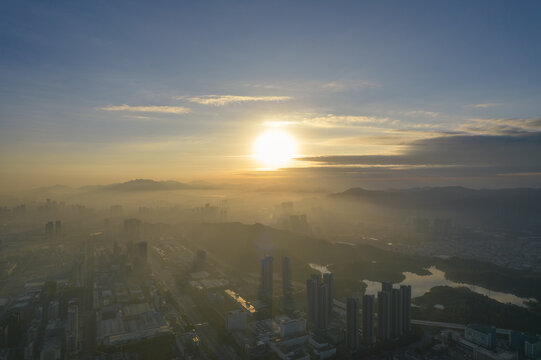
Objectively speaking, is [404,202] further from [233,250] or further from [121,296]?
[121,296]

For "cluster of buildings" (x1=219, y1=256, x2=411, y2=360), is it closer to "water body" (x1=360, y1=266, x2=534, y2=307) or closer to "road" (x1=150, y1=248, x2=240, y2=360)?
"road" (x1=150, y1=248, x2=240, y2=360)

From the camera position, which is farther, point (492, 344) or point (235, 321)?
point (235, 321)

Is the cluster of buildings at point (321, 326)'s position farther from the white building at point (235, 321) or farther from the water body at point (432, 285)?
the water body at point (432, 285)

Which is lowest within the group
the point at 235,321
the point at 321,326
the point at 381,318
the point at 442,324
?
the point at 442,324

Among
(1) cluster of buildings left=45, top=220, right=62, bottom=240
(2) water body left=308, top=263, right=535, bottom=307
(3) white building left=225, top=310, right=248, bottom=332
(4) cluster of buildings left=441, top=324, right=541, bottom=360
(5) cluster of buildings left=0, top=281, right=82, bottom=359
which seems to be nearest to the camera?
(4) cluster of buildings left=441, top=324, right=541, bottom=360

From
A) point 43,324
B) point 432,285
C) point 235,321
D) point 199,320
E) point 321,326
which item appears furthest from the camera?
point 432,285

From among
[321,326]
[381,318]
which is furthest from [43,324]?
[381,318]

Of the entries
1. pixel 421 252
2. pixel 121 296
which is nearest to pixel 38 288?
pixel 121 296

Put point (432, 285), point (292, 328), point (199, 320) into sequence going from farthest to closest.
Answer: point (432, 285) → point (199, 320) → point (292, 328)

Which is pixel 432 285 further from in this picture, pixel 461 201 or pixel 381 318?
pixel 461 201

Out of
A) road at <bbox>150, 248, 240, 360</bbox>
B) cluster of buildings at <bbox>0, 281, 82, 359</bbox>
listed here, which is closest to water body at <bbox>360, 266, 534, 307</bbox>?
road at <bbox>150, 248, 240, 360</bbox>
